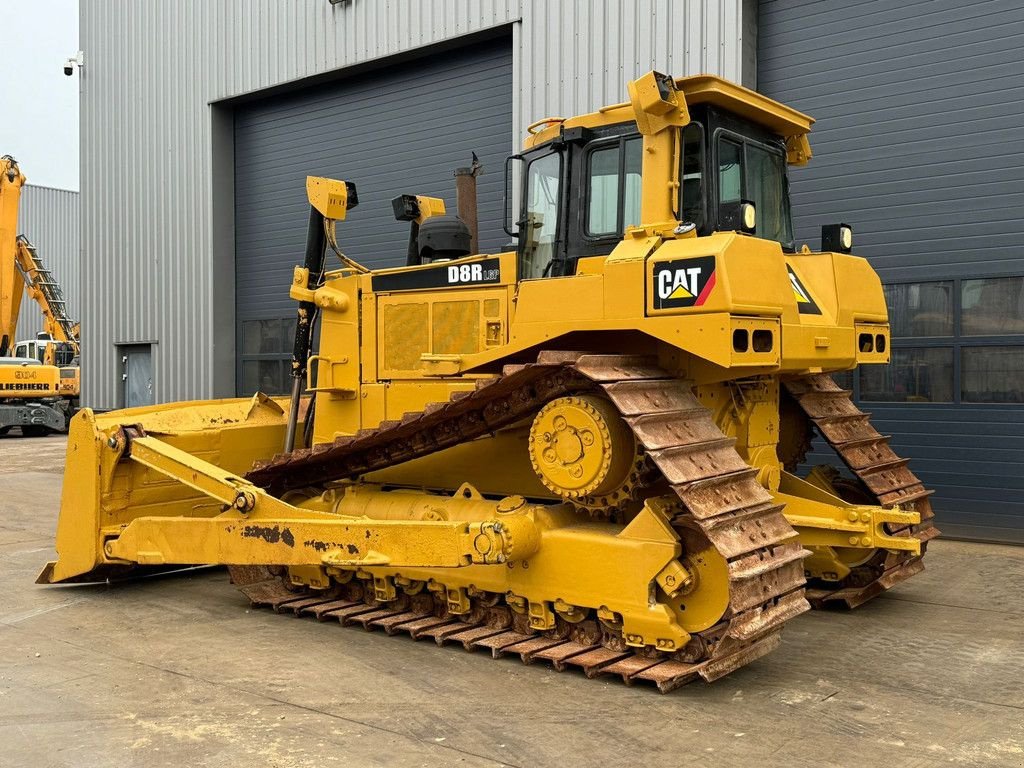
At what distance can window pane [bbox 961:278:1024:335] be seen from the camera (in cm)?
947

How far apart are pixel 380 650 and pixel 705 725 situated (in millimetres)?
2183

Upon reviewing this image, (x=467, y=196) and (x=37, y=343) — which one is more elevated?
(x=467, y=196)

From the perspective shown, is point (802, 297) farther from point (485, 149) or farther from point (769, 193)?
point (485, 149)

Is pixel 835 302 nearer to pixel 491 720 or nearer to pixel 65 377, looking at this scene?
pixel 491 720

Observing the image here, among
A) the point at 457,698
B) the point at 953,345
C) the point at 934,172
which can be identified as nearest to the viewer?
the point at 457,698

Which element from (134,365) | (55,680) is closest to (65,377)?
(134,365)

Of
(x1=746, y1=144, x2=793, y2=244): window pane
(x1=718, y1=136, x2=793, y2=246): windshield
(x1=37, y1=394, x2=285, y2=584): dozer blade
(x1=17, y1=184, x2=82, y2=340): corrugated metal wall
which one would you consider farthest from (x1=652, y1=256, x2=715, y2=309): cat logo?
(x1=17, y1=184, x2=82, y2=340): corrugated metal wall

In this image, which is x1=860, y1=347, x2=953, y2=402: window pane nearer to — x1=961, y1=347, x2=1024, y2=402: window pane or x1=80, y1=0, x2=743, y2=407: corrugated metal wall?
x1=961, y1=347, x2=1024, y2=402: window pane

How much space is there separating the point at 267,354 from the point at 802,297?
11208mm

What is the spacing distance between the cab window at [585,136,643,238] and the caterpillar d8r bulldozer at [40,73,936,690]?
0.5 inches

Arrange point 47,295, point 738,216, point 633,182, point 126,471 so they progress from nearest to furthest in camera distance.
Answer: point 738,216 < point 633,182 < point 126,471 < point 47,295

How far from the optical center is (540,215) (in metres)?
6.72

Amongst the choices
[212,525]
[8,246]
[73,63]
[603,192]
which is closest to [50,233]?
[8,246]

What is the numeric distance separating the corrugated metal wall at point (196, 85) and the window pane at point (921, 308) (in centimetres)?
332
